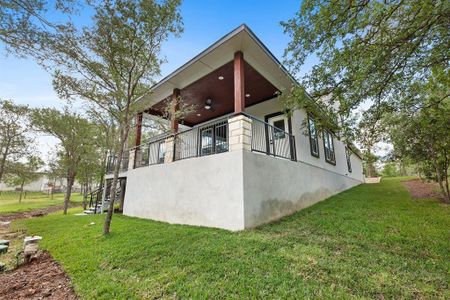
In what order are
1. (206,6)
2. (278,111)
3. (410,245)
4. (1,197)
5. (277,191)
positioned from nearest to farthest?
(410,245) → (277,191) → (206,6) → (278,111) → (1,197)

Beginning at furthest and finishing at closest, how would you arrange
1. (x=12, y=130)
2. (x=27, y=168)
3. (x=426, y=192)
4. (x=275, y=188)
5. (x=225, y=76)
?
(x=27, y=168) < (x=12, y=130) < (x=426, y=192) < (x=225, y=76) < (x=275, y=188)

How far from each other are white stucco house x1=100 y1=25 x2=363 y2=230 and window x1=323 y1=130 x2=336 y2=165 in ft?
0.68

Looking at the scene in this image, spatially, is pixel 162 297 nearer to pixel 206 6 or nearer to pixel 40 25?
pixel 40 25

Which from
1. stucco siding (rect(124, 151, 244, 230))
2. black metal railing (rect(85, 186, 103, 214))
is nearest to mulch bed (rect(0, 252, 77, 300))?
stucco siding (rect(124, 151, 244, 230))

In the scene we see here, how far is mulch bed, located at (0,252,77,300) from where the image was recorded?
2676mm

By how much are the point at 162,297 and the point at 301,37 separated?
16.7 feet

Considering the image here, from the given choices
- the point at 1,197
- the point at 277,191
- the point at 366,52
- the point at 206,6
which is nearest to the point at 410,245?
the point at 277,191

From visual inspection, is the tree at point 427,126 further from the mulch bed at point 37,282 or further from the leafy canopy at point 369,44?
the mulch bed at point 37,282

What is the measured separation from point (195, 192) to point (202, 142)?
12.4 ft

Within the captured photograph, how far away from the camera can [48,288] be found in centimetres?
284

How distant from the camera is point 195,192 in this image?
5559 millimetres

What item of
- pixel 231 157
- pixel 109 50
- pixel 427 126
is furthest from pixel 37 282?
pixel 427 126

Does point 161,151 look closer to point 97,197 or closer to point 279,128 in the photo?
point 97,197

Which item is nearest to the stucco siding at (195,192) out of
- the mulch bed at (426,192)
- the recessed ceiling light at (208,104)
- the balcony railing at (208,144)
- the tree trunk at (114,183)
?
the balcony railing at (208,144)
